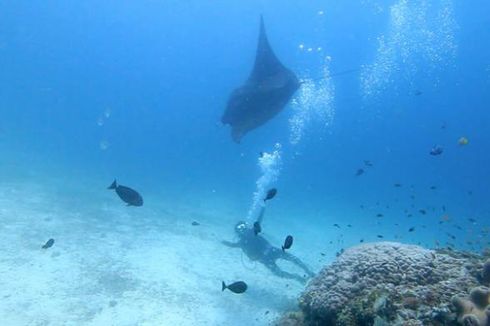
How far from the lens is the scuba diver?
47.4 feet

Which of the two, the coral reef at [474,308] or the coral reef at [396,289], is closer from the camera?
the coral reef at [474,308]

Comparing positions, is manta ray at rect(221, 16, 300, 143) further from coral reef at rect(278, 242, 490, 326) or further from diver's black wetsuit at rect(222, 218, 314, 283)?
coral reef at rect(278, 242, 490, 326)

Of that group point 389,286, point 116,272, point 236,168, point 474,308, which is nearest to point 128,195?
point 389,286

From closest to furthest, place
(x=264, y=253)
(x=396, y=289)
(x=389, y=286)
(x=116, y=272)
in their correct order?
1. (x=396, y=289)
2. (x=389, y=286)
3. (x=116, y=272)
4. (x=264, y=253)

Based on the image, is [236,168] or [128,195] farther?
Answer: [236,168]

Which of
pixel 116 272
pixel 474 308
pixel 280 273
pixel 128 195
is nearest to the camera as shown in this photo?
pixel 474 308

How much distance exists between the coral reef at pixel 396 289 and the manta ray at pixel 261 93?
8336 millimetres

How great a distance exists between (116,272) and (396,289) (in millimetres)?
8091

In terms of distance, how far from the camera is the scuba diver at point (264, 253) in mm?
14461

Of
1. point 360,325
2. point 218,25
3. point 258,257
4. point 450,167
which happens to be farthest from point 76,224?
point 218,25

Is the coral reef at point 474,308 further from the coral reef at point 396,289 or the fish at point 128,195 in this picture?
the fish at point 128,195

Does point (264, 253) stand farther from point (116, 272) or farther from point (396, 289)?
point (396, 289)

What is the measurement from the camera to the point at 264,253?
14.8m

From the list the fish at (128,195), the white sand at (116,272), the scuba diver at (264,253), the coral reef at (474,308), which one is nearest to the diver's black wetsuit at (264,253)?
the scuba diver at (264,253)
